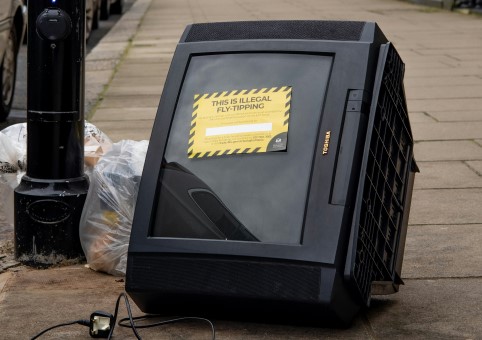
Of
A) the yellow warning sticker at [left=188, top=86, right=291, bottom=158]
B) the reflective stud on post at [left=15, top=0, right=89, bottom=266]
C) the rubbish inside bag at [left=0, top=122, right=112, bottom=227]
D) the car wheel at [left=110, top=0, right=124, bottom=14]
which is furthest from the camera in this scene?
the car wheel at [left=110, top=0, right=124, bottom=14]

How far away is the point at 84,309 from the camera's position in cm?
437

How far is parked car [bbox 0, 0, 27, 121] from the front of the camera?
8.49m

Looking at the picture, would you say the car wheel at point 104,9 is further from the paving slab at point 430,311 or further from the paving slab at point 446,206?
the paving slab at point 430,311

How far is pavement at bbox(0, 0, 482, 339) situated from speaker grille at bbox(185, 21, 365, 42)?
1097 millimetres

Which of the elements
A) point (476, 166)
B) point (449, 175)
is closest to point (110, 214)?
point (449, 175)

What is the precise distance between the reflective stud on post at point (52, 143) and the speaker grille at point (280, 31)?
76cm

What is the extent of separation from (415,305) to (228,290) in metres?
0.84

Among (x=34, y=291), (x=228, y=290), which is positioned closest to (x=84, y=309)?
(x=34, y=291)

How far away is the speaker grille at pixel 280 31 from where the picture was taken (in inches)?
165

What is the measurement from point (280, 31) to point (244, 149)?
506mm

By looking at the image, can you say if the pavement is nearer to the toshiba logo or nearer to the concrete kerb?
the concrete kerb

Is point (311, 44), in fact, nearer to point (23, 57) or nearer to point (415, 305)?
point (415, 305)

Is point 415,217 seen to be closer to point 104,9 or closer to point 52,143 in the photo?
point 52,143

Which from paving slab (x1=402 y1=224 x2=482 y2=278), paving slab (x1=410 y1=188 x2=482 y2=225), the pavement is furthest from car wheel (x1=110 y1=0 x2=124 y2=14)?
paving slab (x1=402 y1=224 x2=482 y2=278)
